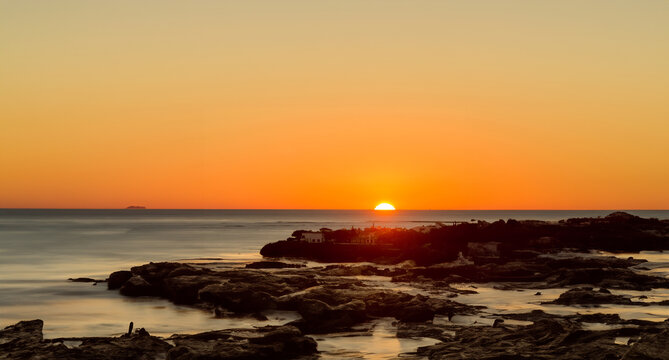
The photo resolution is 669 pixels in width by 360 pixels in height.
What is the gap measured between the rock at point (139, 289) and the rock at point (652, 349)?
35.9 metres

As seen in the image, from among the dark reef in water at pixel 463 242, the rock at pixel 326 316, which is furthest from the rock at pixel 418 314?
the dark reef in water at pixel 463 242

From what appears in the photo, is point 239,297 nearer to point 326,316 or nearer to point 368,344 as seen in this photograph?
point 326,316

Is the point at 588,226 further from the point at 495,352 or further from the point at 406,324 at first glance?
the point at 495,352

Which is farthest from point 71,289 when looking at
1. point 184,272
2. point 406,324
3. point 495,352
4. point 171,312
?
point 495,352

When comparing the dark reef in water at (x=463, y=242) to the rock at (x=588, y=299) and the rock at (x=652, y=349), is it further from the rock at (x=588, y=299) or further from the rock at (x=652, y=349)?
the rock at (x=652, y=349)

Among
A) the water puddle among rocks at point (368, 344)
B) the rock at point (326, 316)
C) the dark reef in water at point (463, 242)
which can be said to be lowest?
the water puddle among rocks at point (368, 344)

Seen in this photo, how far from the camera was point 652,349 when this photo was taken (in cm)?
1772

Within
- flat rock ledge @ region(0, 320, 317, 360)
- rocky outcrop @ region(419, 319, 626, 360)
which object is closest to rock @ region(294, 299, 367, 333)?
flat rock ledge @ region(0, 320, 317, 360)

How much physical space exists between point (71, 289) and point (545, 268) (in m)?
40.2

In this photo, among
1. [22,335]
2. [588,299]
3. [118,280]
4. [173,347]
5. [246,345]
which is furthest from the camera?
[118,280]

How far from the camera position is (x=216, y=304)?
128ft

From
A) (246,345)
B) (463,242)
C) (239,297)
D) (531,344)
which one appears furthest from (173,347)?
(463,242)

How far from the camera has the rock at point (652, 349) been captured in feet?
57.3

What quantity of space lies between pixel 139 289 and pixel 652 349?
37247 millimetres
